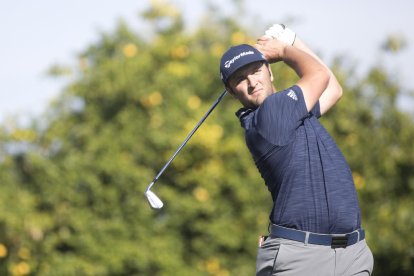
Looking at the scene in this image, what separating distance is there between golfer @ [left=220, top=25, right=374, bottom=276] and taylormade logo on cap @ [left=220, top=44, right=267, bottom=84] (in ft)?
0.75

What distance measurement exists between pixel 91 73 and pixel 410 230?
24.9 feet

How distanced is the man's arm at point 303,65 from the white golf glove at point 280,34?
11 centimetres

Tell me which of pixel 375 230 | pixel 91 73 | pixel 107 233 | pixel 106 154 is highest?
pixel 91 73

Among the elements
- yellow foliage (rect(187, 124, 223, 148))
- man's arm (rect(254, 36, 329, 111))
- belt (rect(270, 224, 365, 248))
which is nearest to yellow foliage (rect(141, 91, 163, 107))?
yellow foliage (rect(187, 124, 223, 148))

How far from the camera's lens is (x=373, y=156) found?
15648mm

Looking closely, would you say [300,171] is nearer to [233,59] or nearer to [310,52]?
[233,59]

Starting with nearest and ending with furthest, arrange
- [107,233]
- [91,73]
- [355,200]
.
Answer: [355,200]
[107,233]
[91,73]

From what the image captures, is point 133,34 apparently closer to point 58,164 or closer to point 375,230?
point 58,164

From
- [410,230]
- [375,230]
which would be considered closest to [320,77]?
[410,230]

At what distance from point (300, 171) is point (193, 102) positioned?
10778 mm

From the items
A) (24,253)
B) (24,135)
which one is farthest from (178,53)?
(24,253)

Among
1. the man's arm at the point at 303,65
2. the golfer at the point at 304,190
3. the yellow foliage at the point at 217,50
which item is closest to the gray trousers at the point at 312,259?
the golfer at the point at 304,190

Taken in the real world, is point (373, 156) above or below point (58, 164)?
below

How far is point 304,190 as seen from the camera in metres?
4.73
